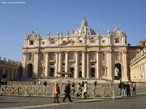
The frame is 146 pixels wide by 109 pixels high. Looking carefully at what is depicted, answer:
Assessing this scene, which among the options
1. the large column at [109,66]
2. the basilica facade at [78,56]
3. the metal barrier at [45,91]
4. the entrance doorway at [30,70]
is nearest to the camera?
the metal barrier at [45,91]

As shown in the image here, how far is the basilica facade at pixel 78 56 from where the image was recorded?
83.7 metres

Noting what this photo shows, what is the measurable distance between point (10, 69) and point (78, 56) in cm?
2423

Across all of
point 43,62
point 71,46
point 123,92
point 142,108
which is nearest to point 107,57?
point 71,46

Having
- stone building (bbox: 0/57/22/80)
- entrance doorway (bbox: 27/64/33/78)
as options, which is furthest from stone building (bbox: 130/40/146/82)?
entrance doorway (bbox: 27/64/33/78)

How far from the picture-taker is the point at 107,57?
8400cm

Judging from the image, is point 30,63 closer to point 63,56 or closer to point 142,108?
point 63,56

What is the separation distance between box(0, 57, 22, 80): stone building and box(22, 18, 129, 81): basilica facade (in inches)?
145

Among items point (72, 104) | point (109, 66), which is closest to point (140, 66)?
point (109, 66)

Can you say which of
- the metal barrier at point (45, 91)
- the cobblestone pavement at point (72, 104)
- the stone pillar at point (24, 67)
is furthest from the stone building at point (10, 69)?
the cobblestone pavement at point (72, 104)

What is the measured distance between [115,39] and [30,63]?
106 feet

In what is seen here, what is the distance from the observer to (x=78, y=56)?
3378 inches

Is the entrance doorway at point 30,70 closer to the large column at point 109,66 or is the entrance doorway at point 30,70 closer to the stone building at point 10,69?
→ the stone building at point 10,69

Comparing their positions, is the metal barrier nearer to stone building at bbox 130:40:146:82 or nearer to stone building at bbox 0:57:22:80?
stone building at bbox 130:40:146:82

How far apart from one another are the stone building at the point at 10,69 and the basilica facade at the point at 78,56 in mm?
3671
